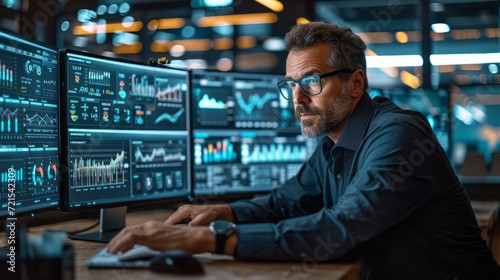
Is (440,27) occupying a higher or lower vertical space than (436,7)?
lower

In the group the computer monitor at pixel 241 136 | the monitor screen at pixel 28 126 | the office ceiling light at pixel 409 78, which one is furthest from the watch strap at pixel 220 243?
the office ceiling light at pixel 409 78

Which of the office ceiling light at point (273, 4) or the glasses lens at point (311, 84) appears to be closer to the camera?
the glasses lens at point (311, 84)

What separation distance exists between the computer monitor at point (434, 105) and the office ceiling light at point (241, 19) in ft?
6.41

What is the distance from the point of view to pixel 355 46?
1.98 m

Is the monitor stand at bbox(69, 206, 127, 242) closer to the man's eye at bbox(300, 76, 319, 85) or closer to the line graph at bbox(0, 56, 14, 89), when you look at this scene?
the line graph at bbox(0, 56, 14, 89)

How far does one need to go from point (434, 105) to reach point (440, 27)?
1.60 meters

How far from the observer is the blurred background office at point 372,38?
3527mm

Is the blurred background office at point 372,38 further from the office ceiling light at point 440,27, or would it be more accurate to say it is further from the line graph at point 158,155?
the line graph at point 158,155

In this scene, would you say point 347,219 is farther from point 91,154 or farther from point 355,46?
point 91,154

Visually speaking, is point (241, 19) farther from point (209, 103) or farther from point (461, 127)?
point (209, 103)

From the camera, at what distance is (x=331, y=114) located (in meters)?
1.96

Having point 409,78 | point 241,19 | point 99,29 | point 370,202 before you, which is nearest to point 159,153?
point 370,202

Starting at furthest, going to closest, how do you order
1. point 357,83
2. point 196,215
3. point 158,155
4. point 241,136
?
point 241,136 < point 158,155 < point 357,83 < point 196,215

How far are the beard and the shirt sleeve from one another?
0.23 meters
